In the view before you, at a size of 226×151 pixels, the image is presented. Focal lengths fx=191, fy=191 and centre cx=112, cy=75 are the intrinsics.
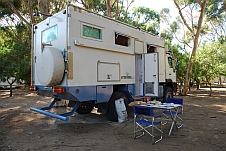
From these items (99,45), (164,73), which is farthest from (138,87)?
(99,45)

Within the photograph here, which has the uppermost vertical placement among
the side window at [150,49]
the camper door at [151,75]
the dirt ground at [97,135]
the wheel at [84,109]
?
the side window at [150,49]

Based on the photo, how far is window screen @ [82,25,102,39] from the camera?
17.5ft

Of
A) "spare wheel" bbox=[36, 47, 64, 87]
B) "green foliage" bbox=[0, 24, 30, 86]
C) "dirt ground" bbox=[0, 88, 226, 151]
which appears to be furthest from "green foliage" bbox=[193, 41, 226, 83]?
"green foliage" bbox=[0, 24, 30, 86]

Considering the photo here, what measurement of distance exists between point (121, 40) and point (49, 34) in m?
2.39

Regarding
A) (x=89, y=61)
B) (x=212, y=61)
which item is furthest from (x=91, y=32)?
(x=212, y=61)

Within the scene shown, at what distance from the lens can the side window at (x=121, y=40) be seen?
641 centimetres

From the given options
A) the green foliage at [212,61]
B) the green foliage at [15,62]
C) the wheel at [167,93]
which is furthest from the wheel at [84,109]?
the green foliage at [212,61]

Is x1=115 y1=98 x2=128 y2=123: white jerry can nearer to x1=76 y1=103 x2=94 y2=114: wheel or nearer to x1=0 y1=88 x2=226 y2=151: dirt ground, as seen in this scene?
x1=0 y1=88 x2=226 y2=151: dirt ground

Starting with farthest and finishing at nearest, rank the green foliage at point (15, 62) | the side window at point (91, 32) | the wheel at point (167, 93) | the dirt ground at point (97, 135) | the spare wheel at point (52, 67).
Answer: the green foliage at point (15, 62)
the wheel at point (167, 93)
the side window at point (91, 32)
the spare wheel at point (52, 67)
the dirt ground at point (97, 135)

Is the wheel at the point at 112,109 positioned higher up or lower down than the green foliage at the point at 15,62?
lower down

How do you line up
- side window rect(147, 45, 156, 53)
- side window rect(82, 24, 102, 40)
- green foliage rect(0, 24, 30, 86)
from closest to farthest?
side window rect(82, 24, 102, 40) → side window rect(147, 45, 156, 53) → green foliage rect(0, 24, 30, 86)

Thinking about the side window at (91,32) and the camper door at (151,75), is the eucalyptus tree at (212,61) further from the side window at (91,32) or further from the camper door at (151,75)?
the side window at (91,32)

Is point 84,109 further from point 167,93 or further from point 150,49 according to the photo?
point 167,93

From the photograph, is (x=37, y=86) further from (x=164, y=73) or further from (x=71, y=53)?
(x=164, y=73)
